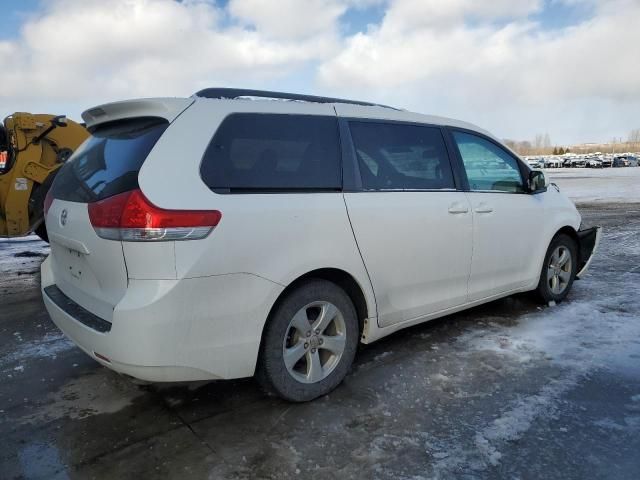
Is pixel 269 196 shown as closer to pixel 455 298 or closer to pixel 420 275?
pixel 420 275

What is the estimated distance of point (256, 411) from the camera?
3.07 m

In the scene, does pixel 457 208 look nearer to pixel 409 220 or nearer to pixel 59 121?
pixel 409 220

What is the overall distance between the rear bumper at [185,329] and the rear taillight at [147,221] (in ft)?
0.74

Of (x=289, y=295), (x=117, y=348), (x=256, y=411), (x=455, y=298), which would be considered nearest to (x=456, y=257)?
(x=455, y=298)

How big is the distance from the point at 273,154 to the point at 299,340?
1.11 m

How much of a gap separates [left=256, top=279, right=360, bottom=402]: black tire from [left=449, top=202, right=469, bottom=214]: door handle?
3.75ft

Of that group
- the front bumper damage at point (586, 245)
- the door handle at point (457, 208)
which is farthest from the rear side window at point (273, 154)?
the front bumper damage at point (586, 245)

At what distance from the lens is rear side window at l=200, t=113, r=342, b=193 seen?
109 inches

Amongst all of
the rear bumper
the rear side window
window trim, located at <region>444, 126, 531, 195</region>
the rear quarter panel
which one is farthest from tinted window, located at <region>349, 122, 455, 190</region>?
the rear bumper

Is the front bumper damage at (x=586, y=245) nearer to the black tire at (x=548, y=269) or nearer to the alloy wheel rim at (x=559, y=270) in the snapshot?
the black tire at (x=548, y=269)

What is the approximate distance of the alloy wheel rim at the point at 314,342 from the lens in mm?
3039

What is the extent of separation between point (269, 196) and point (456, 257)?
169cm

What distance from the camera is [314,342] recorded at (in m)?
3.14

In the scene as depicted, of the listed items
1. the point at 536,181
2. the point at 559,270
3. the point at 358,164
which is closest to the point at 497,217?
the point at 536,181
